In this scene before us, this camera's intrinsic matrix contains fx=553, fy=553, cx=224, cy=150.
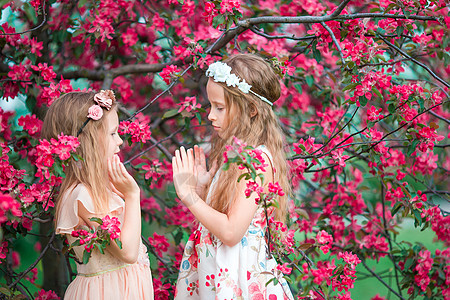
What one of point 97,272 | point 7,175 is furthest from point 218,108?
point 7,175

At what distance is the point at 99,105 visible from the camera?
7.31ft

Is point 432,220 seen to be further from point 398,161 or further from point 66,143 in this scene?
point 66,143

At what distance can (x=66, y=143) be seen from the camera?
6.47 ft

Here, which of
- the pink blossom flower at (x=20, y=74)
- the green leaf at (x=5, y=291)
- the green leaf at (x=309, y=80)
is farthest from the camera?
the green leaf at (x=309, y=80)

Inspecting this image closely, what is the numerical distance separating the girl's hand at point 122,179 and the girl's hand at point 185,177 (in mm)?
167

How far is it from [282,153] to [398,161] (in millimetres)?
1041

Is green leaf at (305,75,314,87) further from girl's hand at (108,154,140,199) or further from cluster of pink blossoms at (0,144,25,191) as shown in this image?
cluster of pink blossoms at (0,144,25,191)

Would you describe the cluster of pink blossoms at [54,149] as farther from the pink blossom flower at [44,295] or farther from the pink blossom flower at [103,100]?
the pink blossom flower at [44,295]

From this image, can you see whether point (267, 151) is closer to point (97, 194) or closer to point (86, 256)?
point (97, 194)

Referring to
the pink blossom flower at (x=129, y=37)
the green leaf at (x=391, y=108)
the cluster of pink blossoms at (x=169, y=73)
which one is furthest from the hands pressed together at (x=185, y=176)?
the pink blossom flower at (x=129, y=37)

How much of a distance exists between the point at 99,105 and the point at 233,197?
0.66 metres

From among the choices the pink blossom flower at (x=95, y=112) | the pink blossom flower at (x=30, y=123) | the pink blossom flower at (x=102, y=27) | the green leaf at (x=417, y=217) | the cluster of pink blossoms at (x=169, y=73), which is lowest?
the green leaf at (x=417, y=217)

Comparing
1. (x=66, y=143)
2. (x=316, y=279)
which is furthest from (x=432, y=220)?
(x=66, y=143)

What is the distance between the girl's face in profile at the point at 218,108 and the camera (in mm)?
2252
